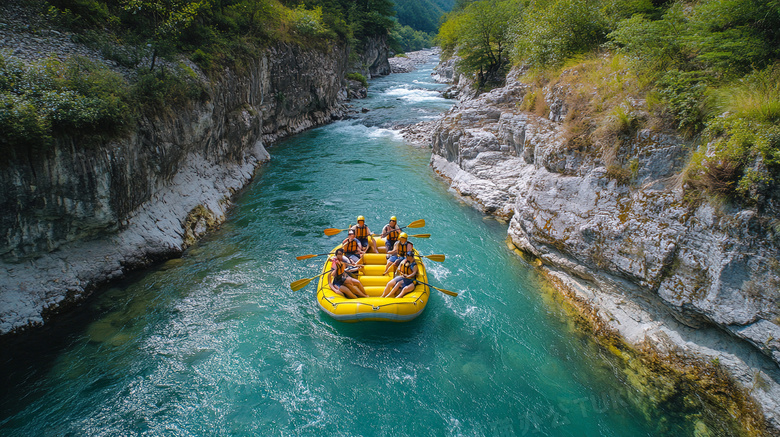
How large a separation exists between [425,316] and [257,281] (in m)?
4.15

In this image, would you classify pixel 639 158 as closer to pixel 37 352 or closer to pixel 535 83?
pixel 535 83

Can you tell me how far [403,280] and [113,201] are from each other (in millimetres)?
6736

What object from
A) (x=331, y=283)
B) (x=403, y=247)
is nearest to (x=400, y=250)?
(x=403, y=247)

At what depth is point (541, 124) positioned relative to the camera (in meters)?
10.8

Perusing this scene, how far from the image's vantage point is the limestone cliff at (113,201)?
6473mm

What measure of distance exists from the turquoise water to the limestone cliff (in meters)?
0.63

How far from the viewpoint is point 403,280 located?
300 inches

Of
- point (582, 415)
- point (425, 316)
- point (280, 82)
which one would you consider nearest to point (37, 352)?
A: point (425, 316)

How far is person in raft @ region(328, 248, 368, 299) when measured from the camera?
751 cm

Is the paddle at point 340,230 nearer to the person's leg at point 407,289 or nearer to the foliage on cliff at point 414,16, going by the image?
the person's leg at point 407,289

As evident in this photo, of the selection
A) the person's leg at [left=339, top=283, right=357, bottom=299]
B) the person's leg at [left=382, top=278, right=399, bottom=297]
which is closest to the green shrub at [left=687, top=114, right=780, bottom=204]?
the person's leg at [left=382, top=278, right=399, bottom=297]

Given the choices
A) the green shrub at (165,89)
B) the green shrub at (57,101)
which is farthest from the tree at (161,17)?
the green shrub at (57,101)

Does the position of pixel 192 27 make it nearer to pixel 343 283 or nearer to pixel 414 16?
pixel 343 283

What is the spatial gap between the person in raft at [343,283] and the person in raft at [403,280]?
0.56 meters
